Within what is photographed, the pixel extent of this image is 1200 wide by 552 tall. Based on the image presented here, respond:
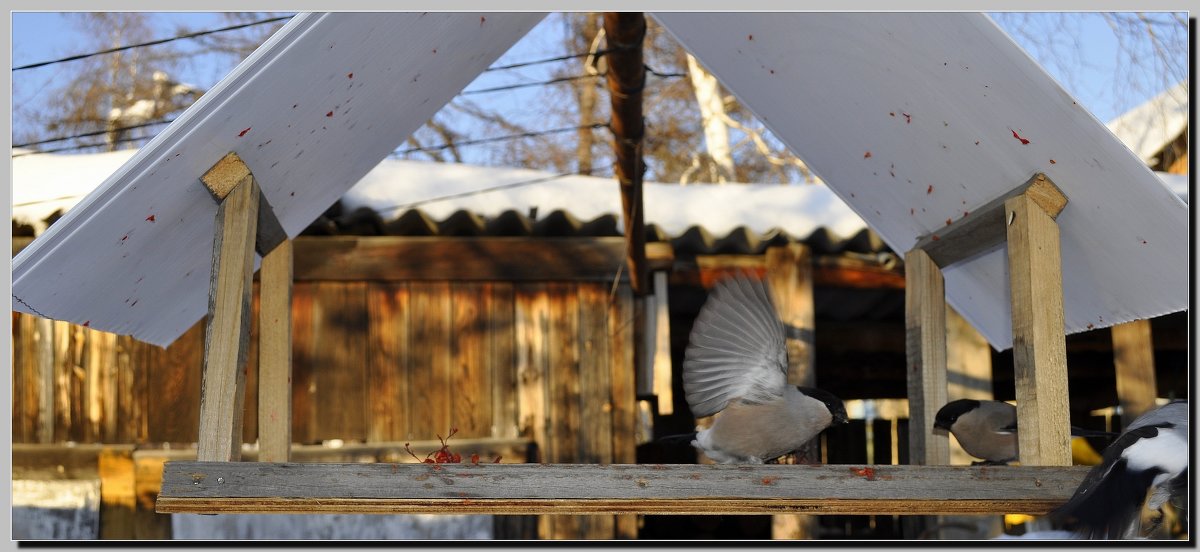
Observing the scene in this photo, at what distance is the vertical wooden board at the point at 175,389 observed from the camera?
5.63 metres

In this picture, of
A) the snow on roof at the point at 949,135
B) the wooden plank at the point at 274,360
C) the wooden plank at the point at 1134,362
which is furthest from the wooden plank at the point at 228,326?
the wooden plank at the point at 1134,362

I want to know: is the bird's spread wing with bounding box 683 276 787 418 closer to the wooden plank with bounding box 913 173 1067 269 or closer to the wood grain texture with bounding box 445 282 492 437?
the wooden plank with bounding box 913 173 1067 269

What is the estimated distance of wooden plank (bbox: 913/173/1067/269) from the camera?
9.29ft

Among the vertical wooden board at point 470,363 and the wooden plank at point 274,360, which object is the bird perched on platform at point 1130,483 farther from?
the vertical wooden board at point 470,363

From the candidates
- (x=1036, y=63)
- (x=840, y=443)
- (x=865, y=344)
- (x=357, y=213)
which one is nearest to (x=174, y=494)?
(x=1036, y=63)

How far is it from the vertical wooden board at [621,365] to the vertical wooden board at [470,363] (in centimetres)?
64

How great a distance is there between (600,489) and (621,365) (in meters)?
3.49

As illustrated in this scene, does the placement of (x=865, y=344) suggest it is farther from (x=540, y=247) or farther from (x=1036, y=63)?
Answer: (x=1036, y=63)

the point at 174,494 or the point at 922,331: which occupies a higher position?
the point at 922,331

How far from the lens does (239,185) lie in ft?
8.98

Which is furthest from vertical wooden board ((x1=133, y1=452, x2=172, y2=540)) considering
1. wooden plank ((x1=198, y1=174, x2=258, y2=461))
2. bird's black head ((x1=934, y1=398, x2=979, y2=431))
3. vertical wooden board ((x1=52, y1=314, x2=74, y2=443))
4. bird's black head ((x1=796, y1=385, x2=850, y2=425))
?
bird's black head ((x1=934, y1=398, x2=979, y2=431))

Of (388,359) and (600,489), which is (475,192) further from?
(600,489)

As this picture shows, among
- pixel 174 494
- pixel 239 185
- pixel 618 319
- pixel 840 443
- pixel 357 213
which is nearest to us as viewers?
pixel 174 494

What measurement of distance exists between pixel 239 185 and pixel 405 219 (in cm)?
281
